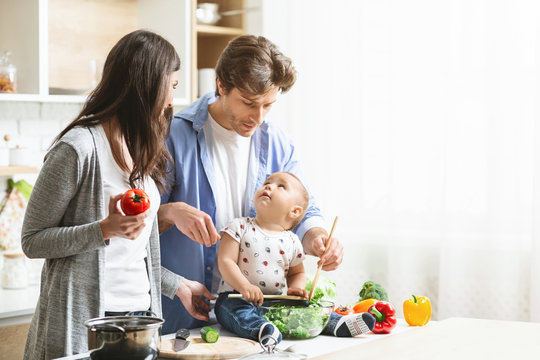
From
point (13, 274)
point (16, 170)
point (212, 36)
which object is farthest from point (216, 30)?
point (13, 274)

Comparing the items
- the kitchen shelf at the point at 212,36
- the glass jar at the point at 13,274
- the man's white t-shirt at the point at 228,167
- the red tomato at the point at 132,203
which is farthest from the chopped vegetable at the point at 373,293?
the kitchen shelf at the point at 212,36

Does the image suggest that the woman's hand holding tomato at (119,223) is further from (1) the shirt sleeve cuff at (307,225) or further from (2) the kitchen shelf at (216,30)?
(2) the kitchen shelf at (216,30)

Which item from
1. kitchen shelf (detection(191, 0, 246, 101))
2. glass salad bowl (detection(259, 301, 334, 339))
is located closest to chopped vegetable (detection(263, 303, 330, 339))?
glass salad bowl (detection(259, 301, 334, 339))

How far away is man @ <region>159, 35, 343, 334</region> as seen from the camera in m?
2.04

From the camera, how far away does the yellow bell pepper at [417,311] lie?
204 cm

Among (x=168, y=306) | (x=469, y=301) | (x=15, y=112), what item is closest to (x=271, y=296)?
(x=168, y=306)

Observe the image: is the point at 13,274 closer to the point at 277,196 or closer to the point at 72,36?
the point at 72,36

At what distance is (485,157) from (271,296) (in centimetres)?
167

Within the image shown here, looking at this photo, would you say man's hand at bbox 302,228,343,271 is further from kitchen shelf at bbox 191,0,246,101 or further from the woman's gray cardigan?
kitchen shelf at bbox 191,0,246,101

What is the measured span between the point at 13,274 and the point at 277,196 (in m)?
1.67

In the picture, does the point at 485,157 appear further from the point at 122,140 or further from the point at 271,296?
the point at 122,140

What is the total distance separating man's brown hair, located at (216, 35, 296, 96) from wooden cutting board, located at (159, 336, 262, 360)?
2.32ft

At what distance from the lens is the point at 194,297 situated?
6.64 feet

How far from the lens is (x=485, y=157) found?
3182 mm
